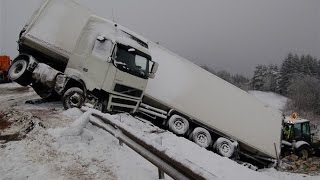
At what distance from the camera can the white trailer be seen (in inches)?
543

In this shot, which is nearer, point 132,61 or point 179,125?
point 132,61

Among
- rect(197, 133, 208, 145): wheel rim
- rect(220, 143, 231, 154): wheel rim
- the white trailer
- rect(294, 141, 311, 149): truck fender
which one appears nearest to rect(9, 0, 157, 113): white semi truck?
the white trailer

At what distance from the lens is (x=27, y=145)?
605cm

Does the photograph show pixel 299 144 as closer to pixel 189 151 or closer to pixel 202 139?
pixel 202 139

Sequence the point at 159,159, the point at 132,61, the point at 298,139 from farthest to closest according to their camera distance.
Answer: the point at 298,139 → the point at 132,61 → the point at 159,159

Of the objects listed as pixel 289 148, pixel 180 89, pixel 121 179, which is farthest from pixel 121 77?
pixel 289 148

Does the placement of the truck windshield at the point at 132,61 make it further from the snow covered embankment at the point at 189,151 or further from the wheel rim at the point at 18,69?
the wheel rim at the point at 18,69

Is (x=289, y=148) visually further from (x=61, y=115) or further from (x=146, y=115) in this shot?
(x=61, y=115)

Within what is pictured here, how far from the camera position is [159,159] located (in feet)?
15.4

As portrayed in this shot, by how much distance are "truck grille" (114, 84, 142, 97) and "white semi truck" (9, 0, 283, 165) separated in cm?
3

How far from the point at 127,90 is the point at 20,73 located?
11.6 feet

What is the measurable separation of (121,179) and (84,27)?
25.7 ft

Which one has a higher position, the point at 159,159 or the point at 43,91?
the point at 159,159

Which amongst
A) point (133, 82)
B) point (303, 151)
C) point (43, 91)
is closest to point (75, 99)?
point (133, 82)
